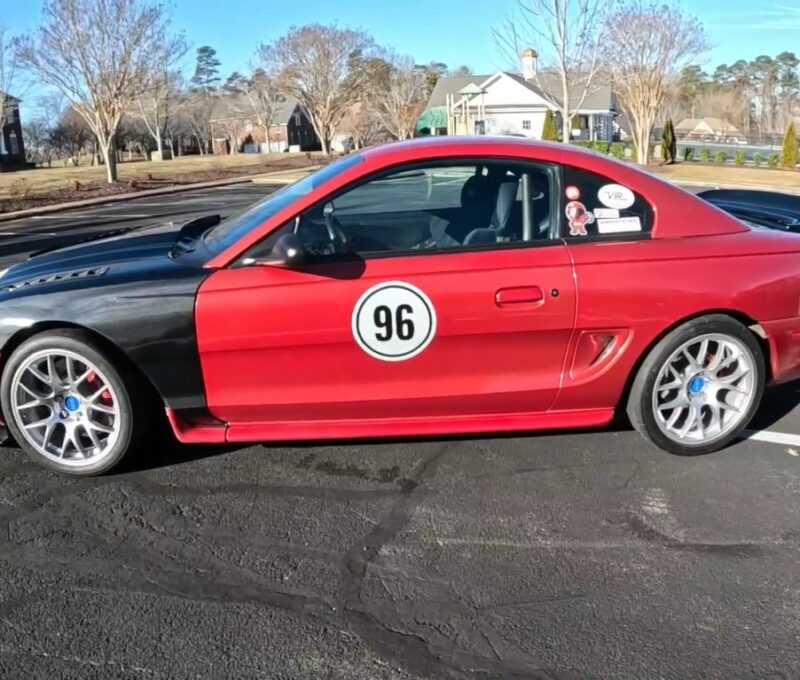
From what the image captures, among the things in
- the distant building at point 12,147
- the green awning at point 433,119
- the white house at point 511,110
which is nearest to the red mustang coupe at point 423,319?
the white house at point 511,110

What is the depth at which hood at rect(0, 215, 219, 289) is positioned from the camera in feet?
12.1

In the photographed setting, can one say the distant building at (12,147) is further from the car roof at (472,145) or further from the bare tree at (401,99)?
the car roof at (472,145)

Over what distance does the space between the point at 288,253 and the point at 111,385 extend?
3.43 ft

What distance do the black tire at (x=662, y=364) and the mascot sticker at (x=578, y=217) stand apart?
0.67 m

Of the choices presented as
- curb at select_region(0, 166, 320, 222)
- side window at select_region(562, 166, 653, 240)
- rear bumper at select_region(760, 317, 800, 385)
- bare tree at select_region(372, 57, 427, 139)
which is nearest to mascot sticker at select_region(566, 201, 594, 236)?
side window at select_region(562, 166, 653, 240)

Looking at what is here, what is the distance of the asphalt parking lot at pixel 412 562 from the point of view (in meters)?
A: 2.47

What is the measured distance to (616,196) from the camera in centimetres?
369

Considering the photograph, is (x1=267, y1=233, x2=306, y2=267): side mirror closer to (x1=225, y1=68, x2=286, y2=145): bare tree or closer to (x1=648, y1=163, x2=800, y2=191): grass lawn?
(x1=648, y1=163, x2=800, y2=191): grass lawn

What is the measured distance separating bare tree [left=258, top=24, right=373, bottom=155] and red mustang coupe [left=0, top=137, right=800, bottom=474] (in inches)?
1831

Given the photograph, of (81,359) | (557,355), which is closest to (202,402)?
(81,359)

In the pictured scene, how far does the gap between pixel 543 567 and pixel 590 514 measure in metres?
0.50

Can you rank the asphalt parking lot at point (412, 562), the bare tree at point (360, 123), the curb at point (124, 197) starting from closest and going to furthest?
the asphalt parking lot at point (412, 562) < the curb at point (124, 197) < the bare tree at point (360, 123)

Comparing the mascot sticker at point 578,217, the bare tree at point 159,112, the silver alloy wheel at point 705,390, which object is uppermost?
the bare tree at point 159,112

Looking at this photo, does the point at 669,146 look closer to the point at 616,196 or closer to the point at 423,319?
the point at 616,196
